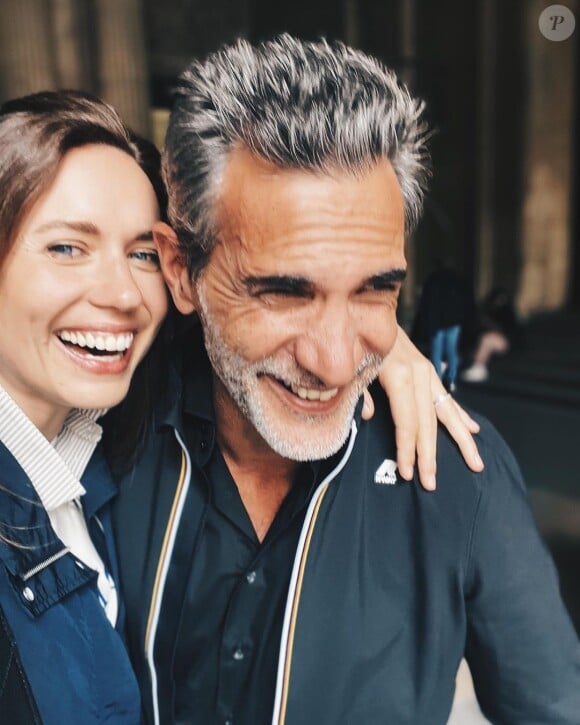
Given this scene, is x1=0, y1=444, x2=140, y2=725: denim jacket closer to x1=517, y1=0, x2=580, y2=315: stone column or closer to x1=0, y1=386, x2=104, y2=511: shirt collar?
x1=0, y1=386, x2=104, y2=511: shirt collar

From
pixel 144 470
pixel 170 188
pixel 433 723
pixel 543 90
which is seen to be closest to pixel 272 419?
pixel 144 470

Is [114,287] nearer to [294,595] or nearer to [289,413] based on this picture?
[289,413]

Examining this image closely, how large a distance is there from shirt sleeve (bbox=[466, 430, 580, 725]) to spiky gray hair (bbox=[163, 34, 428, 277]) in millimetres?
563

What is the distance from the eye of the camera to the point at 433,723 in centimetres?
120

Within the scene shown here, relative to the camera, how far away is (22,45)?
5277mm

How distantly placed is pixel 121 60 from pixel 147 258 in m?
4.96

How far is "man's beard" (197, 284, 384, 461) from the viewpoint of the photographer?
1.15 meters

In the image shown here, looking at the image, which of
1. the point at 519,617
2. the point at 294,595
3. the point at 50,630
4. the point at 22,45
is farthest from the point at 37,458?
the point at 22,45

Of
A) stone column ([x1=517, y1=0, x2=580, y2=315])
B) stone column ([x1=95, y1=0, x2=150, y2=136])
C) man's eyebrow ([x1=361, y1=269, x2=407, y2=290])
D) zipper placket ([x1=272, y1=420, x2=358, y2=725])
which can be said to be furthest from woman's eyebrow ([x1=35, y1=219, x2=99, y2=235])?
stone column ([x1=517, y1=0, x2=580, y2=315])

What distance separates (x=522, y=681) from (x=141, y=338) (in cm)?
92

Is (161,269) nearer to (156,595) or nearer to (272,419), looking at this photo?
(272,419)

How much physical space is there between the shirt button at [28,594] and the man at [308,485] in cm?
22

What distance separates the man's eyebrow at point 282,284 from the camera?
105 cm

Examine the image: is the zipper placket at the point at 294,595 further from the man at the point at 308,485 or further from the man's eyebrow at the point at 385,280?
the man's eyebrow at the point at 385,280
